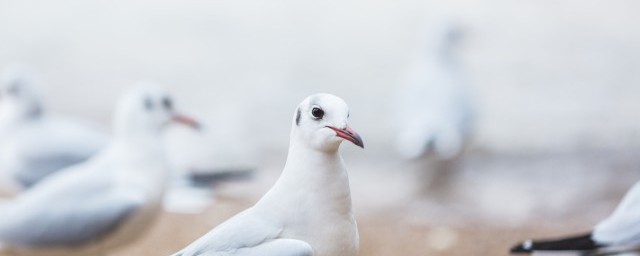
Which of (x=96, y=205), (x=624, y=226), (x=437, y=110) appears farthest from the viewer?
(x=437, y=110)

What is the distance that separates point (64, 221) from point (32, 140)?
1.10 meters

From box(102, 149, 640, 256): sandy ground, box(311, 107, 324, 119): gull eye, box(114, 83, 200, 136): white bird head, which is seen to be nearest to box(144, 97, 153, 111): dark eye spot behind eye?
box(114, 83, 200, 136): white bird head

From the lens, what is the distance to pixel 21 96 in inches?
178

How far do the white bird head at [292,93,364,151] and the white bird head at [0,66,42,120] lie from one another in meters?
2.61

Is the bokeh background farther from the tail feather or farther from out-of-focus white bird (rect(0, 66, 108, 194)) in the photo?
the tail feather

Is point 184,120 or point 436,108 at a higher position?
point 436,108

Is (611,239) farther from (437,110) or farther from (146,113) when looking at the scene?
(437,110)

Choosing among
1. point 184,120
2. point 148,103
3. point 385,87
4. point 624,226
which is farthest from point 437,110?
point 385,87

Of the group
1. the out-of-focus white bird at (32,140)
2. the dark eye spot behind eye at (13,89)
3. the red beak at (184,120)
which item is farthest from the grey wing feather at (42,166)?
the red beak at (184,120)

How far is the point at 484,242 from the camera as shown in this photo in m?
4.09

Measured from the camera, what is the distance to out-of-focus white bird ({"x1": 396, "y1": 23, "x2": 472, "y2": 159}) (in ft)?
15.5

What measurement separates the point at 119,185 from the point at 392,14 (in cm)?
560

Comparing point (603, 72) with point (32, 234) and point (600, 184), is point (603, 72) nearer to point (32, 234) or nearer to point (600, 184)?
point (600, 184)

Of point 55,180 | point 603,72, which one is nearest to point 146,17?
point 603,72
